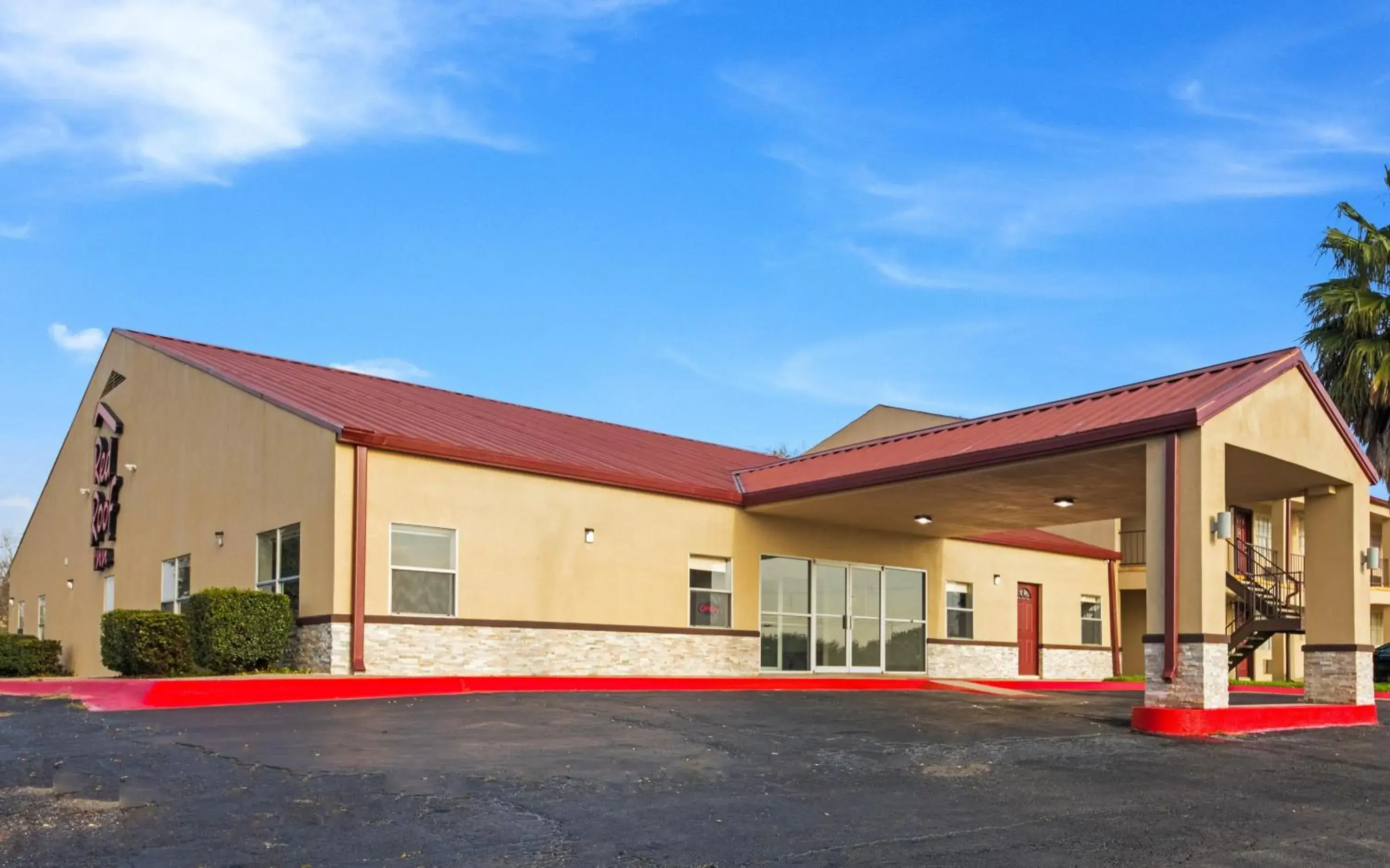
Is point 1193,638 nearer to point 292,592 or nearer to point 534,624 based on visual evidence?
point 534,624

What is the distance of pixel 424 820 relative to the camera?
25.6 ft

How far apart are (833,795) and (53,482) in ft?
86.1

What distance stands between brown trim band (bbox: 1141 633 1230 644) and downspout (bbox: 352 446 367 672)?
32.6ft

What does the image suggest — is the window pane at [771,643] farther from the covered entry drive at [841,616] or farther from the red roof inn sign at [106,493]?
the red roof inn sign at [106,493]

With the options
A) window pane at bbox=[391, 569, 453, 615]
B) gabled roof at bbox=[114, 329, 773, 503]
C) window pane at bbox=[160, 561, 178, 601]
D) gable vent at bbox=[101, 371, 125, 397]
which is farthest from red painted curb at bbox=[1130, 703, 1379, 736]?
gable vent at bbox=[101, 371, 125, 397]

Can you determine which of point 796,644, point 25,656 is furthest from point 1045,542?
point 25,656

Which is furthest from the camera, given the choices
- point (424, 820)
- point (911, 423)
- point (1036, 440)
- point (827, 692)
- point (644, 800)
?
point (911, 423)

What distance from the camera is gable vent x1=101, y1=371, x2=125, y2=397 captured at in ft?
84.7

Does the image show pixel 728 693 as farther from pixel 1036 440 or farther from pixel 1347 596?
pixel 1347 596

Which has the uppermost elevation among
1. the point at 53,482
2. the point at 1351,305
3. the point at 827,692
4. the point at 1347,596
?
the point at 1351,305

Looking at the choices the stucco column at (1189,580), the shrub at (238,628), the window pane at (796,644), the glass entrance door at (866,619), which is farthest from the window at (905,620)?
the shrub at (238,628)

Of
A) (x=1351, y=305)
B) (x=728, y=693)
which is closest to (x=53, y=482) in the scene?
(x=728, y=693)

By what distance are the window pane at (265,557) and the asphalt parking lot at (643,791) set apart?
15.9ft

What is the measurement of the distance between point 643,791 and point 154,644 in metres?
11.1
